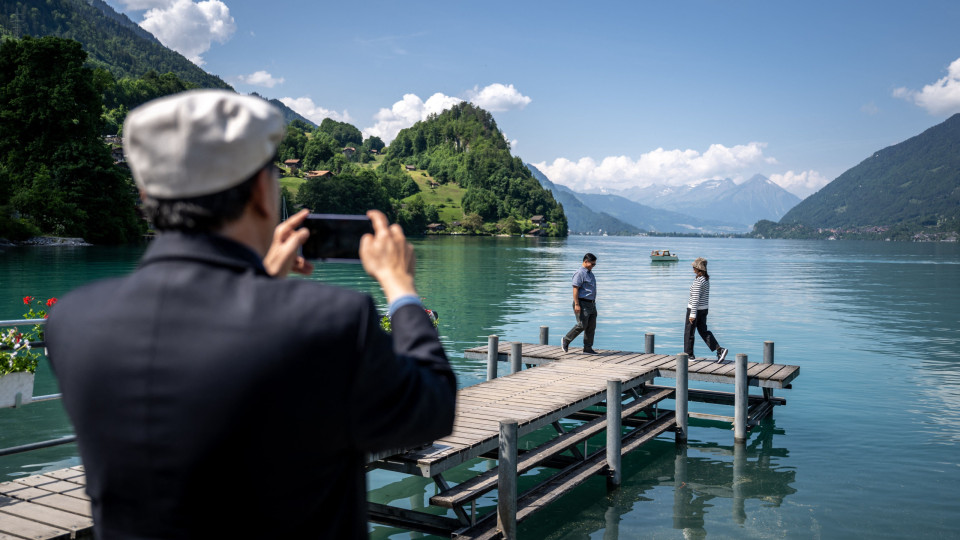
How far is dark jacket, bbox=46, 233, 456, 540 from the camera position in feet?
5.06

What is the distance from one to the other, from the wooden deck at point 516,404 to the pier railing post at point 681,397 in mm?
681

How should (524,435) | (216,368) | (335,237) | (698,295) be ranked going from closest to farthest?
1. (216,368)
2. (335,237)
3. (524,435)
4. (698,295)

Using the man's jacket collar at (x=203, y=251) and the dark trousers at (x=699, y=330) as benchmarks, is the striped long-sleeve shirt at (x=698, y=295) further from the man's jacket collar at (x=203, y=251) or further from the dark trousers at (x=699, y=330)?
the man's jacket collar at (x=203, y=251)

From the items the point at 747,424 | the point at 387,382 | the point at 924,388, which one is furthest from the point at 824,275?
the point at 387,382

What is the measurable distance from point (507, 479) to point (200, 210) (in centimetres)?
804

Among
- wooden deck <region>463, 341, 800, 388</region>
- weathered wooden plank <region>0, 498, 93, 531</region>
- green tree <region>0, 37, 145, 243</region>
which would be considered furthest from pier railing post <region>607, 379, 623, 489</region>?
green tree <region>0, 37, 145, 243</region>

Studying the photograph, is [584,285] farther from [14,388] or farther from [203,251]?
[203,251]

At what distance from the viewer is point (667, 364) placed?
16.1 metres

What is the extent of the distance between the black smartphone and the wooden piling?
13.0 meters

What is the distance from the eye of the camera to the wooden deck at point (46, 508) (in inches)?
222

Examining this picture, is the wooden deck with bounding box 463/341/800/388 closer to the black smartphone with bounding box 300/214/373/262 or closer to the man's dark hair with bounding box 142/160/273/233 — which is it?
the black smartphone with bounding box 300/214/373/262

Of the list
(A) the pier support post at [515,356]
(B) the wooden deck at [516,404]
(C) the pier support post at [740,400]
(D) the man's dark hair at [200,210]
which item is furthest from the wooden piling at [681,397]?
(D) the man's dark hair at [200,210]

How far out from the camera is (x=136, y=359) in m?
1.56

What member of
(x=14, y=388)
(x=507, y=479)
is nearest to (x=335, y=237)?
(x=14, y=388)
